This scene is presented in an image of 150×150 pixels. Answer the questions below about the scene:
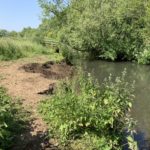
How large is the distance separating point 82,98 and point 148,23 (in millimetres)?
30028

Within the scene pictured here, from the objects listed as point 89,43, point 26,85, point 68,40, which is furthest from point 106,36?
point 26,85

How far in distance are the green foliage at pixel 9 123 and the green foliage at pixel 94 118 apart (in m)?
0.95

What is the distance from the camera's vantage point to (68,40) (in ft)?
140

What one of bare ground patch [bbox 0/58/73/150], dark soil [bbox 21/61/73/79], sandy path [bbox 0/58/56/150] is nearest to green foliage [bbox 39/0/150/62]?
dark soil [bbox 21/61/73/79]

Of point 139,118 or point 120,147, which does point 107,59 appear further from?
point 120,147

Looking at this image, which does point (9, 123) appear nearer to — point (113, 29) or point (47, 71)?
point (47, 71)

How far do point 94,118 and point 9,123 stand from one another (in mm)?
2121

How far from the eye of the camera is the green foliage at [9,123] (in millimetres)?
7921

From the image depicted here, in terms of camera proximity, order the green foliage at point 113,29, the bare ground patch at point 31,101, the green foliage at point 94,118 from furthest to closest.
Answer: the green foliage at point 113,29 < the bare ground patch at point 31,101 < the green foliage at point 94,118

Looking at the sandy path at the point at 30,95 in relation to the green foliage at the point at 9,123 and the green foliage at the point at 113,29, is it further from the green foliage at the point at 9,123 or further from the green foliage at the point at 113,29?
the green foliage at the point at 113,29

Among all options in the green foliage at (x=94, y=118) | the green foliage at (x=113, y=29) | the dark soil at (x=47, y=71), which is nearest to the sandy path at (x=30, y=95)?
the green foliage at (x=94, y=118)

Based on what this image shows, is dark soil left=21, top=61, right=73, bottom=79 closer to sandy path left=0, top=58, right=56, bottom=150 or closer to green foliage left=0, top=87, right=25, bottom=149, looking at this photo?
sandy path left=0, top=58, right=56, bottom=150

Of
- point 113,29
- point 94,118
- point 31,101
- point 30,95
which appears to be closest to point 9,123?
point 94,118

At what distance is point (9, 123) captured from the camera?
931 cm
